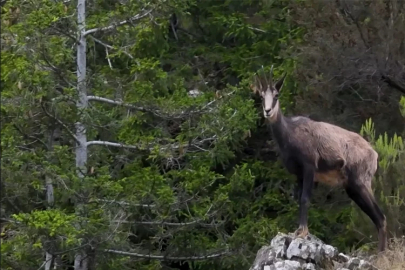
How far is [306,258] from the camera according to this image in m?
10.1

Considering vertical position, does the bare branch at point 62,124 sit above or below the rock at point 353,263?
above

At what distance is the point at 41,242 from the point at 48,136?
7.57 ft

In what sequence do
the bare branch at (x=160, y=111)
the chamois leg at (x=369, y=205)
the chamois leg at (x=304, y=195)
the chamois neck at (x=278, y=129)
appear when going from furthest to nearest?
the bare branch at (x=160, y=111)
the chamois leg at (x=369, y=205)
the chamois neck at (x=278, y=129)
the chamois leg at (x=304, y=195)

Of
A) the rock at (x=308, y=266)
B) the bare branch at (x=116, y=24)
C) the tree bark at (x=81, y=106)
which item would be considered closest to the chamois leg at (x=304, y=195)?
the rock at (x=308, y=266)

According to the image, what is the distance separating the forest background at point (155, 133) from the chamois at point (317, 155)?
5.22ft

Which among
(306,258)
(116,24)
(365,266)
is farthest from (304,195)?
(116,24)

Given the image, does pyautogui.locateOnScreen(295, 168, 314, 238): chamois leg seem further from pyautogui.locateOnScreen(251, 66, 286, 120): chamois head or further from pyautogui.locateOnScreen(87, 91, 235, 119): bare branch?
pyautogui.locateOnScreen(87, 91, 235, 119): bare branch

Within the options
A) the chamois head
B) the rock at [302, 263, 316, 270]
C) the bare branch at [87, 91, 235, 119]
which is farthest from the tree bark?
the rock at [302, 263, 316, 270]

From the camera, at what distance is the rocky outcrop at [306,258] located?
10102 mm

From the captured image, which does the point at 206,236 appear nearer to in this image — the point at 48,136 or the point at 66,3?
the point at 48,136

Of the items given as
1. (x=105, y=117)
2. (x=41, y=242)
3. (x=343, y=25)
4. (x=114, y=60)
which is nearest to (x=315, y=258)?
(x=41, y=242)

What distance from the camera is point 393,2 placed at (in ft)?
49.5

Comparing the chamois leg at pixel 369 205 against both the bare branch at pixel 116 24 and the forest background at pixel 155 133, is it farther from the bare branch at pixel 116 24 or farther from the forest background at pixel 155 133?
the bare branch at pixel 116 24

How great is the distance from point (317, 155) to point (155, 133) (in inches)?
192
